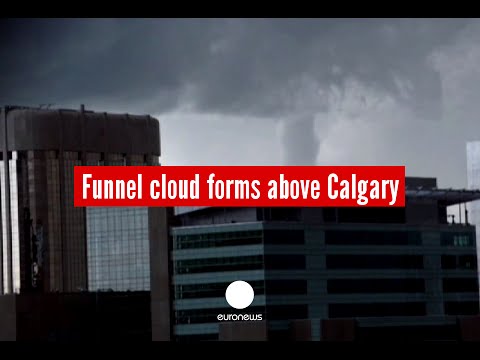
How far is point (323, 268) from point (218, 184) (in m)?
83.4

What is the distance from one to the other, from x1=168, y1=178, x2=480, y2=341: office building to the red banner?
74.2 metres

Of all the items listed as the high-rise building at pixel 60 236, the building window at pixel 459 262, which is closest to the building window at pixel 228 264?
the high-rise building at pixel 60 236

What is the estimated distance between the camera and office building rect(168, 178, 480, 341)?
315 feet

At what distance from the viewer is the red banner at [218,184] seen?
17.5 m

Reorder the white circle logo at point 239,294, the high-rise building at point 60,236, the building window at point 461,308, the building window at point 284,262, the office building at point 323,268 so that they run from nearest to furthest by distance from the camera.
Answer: the white circle logo at point 239,294, the building window at point 461,308, the office building at point 323,268, the building window at point 284,262, the high-rise building at point 60,236

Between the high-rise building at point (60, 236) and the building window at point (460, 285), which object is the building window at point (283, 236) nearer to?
the building window at point (460, 285)

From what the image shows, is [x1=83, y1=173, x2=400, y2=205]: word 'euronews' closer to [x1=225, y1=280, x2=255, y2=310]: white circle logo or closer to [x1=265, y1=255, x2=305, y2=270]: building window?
[x1=225, y1=280, x2=255, y2=310]: white circle logo

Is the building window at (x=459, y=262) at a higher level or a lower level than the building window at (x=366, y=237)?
lower

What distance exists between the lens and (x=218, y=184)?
17.5 meters

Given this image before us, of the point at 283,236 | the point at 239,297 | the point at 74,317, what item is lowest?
the point at 74,317

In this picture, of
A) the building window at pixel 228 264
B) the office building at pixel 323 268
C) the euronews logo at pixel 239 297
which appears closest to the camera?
the euronews logo at pixel 239 297

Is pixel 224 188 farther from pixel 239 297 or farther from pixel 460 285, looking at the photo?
pixel 460 285

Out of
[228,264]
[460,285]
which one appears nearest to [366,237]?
[228,264]

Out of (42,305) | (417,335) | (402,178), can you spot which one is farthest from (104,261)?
(402,178)
